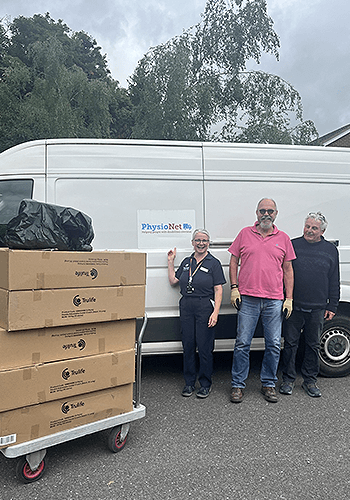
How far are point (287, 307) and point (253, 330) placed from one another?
402 millimetres

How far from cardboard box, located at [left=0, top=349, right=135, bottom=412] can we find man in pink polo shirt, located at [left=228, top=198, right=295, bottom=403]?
143cm

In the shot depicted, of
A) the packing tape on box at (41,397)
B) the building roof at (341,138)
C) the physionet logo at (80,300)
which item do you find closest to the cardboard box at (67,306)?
the physionet logo at (80,300)

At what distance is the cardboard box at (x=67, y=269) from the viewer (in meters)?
2.60

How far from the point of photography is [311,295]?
4309 mm

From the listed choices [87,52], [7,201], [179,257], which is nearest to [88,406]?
[179,257]

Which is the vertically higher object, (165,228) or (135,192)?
(135,192)

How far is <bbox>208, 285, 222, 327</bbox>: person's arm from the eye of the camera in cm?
411

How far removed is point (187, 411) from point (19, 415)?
5.66ft

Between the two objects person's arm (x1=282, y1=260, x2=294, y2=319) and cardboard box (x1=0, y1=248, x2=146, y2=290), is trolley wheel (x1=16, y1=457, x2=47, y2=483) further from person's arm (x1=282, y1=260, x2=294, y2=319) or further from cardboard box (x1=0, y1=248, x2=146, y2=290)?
person's arm (x1=282, y1=260, x2=294, y2=319)

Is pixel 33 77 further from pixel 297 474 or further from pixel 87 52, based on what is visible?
pixel 297 474

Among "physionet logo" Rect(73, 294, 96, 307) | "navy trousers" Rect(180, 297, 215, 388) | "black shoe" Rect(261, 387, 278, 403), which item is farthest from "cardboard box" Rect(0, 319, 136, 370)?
"black shoe" Rect(261, 387, 278, 403)

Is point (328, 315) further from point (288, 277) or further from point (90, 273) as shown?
point (90, 273)

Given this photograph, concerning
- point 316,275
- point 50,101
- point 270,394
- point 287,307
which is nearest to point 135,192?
point 287,307

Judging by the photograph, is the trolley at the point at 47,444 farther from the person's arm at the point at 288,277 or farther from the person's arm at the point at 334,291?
the person's arm at the point at 334,291
